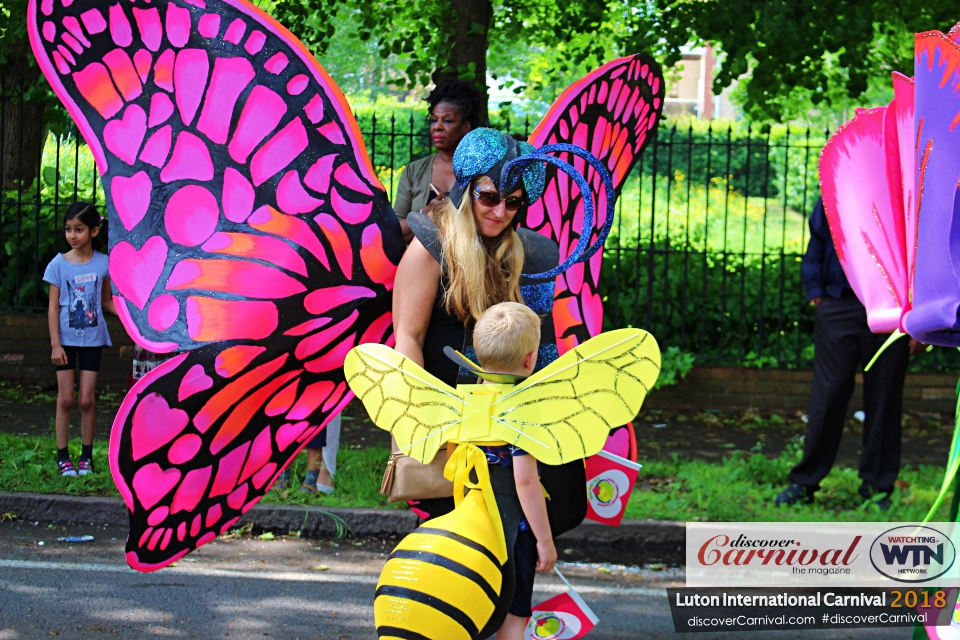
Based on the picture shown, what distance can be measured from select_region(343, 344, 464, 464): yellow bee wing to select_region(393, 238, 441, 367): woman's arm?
8.2 inches

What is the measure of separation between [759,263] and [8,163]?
287 inches

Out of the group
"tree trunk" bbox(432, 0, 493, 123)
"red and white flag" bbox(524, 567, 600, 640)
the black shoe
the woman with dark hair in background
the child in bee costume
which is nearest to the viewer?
the child in bee costume

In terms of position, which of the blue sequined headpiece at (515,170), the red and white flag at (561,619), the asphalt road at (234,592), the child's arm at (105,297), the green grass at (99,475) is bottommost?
the asphalt road at (234,592)

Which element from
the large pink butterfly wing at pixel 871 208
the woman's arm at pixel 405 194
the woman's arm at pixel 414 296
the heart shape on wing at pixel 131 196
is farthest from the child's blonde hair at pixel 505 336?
the woman's arm at pixel 405 194

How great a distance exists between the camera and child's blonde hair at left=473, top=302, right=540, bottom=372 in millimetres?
2750

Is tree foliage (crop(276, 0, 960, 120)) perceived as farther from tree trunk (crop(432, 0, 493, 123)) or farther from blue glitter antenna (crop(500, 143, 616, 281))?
blue glitter antenna (crop(500, 143, 616, 281))

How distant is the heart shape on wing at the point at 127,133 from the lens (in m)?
2.81

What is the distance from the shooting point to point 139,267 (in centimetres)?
289

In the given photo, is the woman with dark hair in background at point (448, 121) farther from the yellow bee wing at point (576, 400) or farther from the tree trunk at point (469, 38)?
the tree trunk at point (469, 38)

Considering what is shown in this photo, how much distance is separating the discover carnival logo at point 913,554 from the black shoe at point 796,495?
0.85 metres

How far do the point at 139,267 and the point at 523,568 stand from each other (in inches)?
53.7

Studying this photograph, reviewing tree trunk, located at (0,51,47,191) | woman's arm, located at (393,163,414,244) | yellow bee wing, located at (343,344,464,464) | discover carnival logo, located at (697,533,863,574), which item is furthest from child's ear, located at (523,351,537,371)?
tree trunk, located at (0,51,47,191)

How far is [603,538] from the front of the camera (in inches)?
222

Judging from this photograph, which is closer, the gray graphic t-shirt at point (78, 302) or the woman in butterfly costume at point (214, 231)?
the woman in butterfly costume at point (214, 231)
